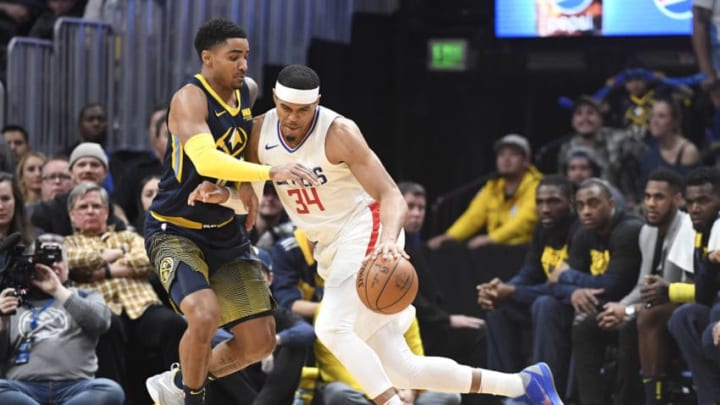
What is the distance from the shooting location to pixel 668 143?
10.4m

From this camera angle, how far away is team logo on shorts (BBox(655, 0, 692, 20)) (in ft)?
37.8

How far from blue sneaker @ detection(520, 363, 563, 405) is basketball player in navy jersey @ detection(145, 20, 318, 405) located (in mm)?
1329

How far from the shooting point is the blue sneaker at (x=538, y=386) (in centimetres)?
710

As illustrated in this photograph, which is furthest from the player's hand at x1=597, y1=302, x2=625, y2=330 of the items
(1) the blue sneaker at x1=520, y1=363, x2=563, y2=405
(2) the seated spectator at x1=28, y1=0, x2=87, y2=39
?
(2) the seated spectator at x1=28, y1=0, x2=87, y2=39

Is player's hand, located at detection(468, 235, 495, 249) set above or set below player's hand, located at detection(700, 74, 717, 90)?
below

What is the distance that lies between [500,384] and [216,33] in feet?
7.39

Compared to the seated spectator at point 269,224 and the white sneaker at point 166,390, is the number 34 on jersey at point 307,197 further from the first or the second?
the seated spectator at point 269,224

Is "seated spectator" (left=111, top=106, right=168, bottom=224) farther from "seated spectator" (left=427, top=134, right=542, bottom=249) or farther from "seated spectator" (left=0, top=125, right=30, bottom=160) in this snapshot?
"seated spectator" (left=427, top=134, right=542, bottom=249)

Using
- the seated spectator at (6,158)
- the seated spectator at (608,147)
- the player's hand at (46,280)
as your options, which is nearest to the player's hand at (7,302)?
the player's hand at (46,280)

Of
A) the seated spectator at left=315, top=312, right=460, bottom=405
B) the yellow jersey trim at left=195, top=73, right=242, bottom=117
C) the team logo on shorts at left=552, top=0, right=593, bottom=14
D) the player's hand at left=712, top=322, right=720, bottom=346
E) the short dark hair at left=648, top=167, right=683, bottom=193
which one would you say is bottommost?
the seated spectator at left=315, top=312, right=460, bottom=405

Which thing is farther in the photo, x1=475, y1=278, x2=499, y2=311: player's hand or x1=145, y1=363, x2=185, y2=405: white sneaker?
x1=475, y1=278, x2=499, y2=311: player's hand

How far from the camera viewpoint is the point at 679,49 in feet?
39.6

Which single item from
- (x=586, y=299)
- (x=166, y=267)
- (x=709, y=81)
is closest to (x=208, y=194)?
(x=166, y=267)

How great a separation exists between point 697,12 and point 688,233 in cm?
260
